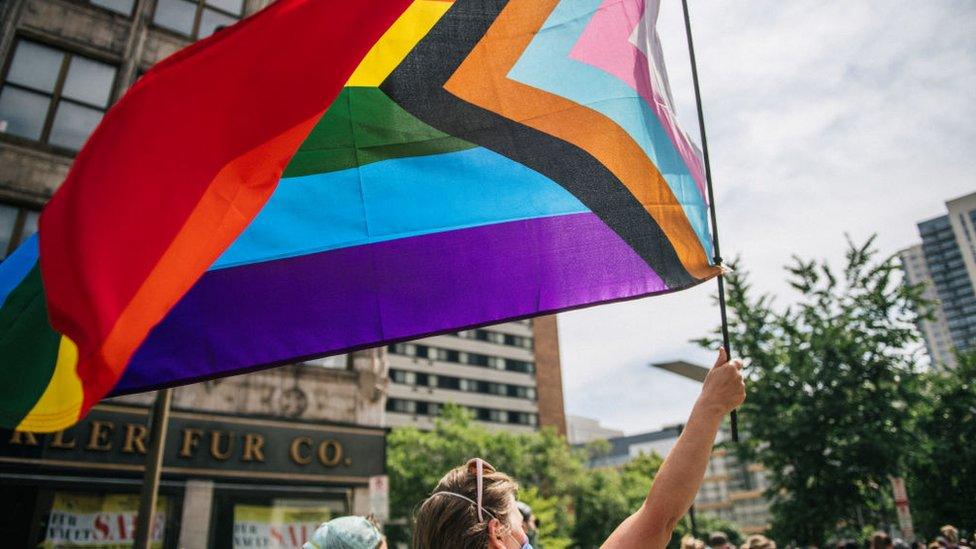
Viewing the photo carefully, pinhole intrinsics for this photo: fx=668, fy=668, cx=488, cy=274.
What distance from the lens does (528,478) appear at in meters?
45.2

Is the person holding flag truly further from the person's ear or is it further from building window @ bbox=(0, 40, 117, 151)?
building window @ bbox=(0, 40, 117, 151)

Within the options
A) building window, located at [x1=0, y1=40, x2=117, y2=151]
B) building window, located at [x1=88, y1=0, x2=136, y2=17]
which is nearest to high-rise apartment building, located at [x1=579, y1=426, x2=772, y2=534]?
building window, located at [x1=88, y1=0, x2=136, y2=17]

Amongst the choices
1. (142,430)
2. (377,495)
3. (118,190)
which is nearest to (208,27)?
(142,430)

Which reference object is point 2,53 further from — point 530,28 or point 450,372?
point 450,372

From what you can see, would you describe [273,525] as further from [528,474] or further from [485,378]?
[485,378]

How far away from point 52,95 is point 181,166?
41.0 ft

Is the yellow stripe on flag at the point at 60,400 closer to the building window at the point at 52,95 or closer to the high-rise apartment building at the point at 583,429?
the building window at the point at 52,95

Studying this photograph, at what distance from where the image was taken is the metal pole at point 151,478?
7.00 metres

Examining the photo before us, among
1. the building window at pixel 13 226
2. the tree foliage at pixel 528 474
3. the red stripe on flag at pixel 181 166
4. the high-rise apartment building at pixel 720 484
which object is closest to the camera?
the red stripe on flag at pixel 181 166

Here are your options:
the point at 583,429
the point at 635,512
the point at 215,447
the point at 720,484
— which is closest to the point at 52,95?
the point at 215,447

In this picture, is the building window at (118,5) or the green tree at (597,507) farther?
the green tree at (597,507)

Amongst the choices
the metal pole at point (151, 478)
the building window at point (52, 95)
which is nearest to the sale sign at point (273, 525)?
the metal pole at point (151, 478)

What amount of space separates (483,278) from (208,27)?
47.9ft

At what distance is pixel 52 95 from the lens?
1338cm
